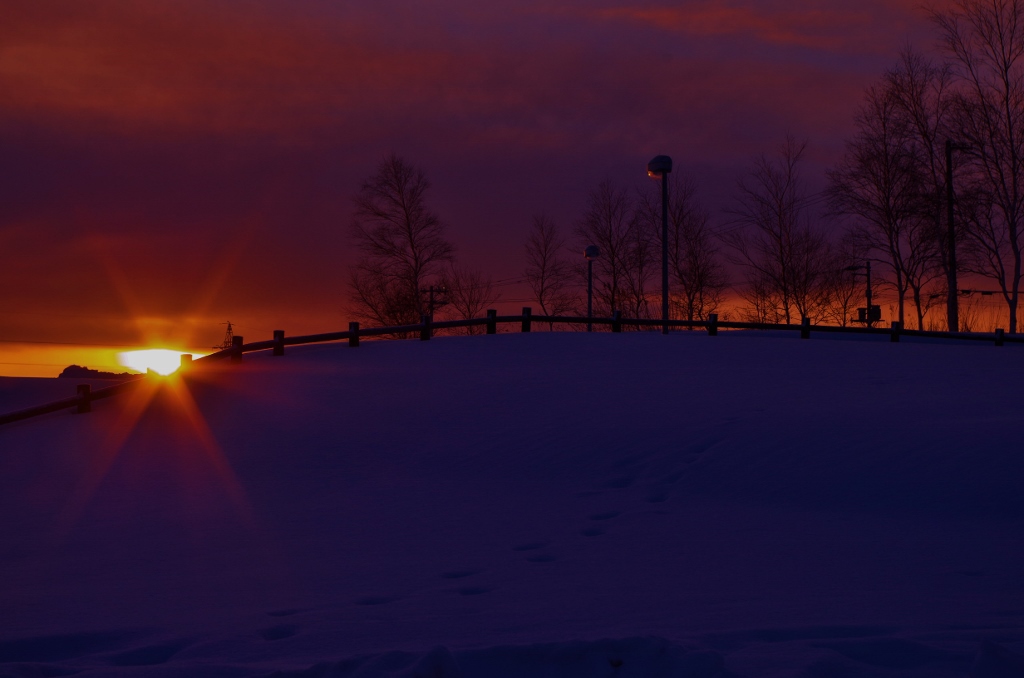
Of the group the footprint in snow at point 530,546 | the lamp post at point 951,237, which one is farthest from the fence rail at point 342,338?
the footprint in snow at point 530,546

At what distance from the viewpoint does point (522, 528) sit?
8.05 m

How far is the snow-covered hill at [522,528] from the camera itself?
4715 millimetres

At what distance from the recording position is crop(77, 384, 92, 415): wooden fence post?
1509 centimetres

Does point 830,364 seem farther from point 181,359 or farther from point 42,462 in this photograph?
point 42,462

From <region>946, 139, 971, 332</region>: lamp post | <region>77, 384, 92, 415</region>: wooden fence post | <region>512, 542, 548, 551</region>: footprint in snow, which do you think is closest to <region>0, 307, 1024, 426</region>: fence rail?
<region>77, 384, 92, 415</region>: wooden fence post

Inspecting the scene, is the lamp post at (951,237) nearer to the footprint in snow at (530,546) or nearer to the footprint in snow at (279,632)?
the footprint in snow at (530,546)

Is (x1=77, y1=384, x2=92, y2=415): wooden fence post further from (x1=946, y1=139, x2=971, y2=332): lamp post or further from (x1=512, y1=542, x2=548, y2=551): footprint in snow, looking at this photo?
(x1=946, y1=139, x2=971, y2=332): lamp post

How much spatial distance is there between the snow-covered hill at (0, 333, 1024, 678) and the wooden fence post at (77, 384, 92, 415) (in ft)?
1.30

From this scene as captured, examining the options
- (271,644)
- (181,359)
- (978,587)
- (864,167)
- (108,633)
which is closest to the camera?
(271,644)

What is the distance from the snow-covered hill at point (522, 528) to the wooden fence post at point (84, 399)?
397 mm

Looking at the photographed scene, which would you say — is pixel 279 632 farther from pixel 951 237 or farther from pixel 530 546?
pixel 951 237

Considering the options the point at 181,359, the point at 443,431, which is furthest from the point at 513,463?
the point at 181,359

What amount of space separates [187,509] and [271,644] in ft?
15.5

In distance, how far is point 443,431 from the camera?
12.7 meters
